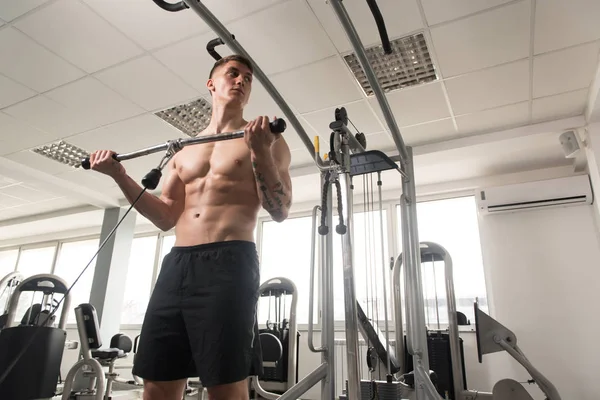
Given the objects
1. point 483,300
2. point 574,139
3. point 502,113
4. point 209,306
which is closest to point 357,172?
point 209,306

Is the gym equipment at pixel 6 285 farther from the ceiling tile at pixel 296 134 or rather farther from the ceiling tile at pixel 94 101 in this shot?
the ceiling tile at pixel 296 134

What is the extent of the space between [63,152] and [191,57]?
7.50ft

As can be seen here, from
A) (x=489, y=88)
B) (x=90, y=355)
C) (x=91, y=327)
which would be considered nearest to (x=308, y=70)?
(x=489, y=88)

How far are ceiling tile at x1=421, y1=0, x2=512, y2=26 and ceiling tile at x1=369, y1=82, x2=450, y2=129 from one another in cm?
65

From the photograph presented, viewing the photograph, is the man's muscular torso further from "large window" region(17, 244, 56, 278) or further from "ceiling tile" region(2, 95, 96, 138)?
"large window" region(17, 244, 56, 278)

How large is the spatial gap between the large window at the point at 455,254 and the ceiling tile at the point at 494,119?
120cm

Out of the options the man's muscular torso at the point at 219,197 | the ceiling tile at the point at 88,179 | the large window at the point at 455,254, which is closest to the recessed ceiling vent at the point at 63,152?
the ceiling tile at the point at 88,179

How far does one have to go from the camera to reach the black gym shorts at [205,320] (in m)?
0.94

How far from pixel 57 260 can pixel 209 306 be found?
7240 millimetres

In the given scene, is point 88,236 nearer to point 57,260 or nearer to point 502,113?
point 57,260

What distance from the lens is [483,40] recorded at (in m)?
2.46

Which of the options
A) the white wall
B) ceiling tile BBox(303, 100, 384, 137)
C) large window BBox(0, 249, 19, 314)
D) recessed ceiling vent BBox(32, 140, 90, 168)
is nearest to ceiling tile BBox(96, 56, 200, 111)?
ceiling tile BBox(303, 100, 384, 137)

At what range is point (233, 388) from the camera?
3.06 feet

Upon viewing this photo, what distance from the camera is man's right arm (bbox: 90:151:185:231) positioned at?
113 centimetres
